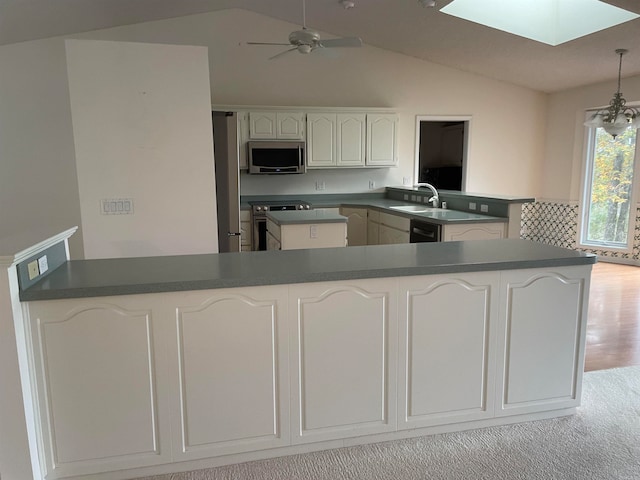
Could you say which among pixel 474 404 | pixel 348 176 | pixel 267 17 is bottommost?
pixel 474 404

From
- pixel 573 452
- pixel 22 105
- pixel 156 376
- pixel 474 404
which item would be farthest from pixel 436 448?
pixel 22 105

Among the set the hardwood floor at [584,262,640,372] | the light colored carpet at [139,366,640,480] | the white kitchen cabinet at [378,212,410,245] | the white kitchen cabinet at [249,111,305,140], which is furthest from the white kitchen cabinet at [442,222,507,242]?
the white kitchen cabinet at [249,111,305,140]

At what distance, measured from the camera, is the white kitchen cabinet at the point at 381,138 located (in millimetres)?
6215

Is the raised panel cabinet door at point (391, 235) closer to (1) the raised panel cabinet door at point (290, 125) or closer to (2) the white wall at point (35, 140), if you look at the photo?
(1) the raised panel cabinet door at point (290, 125)

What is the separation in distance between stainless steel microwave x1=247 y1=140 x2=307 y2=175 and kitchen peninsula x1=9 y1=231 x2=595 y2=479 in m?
3.54

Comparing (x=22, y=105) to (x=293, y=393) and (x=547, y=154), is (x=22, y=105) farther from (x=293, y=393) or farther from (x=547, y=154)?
(x=547, y=154)

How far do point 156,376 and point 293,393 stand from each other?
1.93ft

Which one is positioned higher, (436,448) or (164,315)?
(164,315)

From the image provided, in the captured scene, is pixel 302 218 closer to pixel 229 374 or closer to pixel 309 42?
pixel 309 42

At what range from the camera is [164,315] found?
1917 millimetres

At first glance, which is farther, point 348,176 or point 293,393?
point 348,176

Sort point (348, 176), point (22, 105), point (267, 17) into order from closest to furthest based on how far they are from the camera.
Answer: point (22, 105)
point (267, 17)
point (348, 176)

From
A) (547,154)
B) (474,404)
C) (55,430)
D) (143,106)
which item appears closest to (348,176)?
(547,154)

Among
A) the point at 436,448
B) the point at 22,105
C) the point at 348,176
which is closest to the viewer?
the point at 436,448
